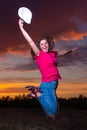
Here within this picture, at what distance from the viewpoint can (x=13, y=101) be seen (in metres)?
24.6

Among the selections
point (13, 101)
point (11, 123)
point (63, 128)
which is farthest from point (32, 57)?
point (63, 128)

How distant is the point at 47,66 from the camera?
43.6 feet

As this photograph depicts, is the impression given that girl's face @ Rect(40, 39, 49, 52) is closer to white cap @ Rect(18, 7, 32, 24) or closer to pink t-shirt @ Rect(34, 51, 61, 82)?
pink t-shirt @ Rect(34, 51, 61, 82)

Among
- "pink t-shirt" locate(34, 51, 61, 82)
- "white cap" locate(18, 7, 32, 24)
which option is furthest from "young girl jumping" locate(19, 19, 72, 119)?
"white cap" locate(18, 7, 32, 24)

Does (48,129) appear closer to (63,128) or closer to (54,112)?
(63,128)

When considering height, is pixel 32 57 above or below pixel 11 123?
above

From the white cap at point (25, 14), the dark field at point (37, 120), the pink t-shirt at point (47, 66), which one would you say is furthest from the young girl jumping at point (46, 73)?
the dark field at point (37, 120)

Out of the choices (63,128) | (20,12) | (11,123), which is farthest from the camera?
(63,128)

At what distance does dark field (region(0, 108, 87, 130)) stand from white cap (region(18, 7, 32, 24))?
47.2 feet

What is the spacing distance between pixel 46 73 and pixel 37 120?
16699 millimetres

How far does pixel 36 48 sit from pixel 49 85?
3.24 feet

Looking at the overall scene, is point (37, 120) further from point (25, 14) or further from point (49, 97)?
point (25, 14)

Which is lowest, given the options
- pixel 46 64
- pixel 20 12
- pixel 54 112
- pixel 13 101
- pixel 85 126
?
pixel 85 126

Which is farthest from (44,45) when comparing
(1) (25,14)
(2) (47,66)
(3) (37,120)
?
(3) (37,120)
